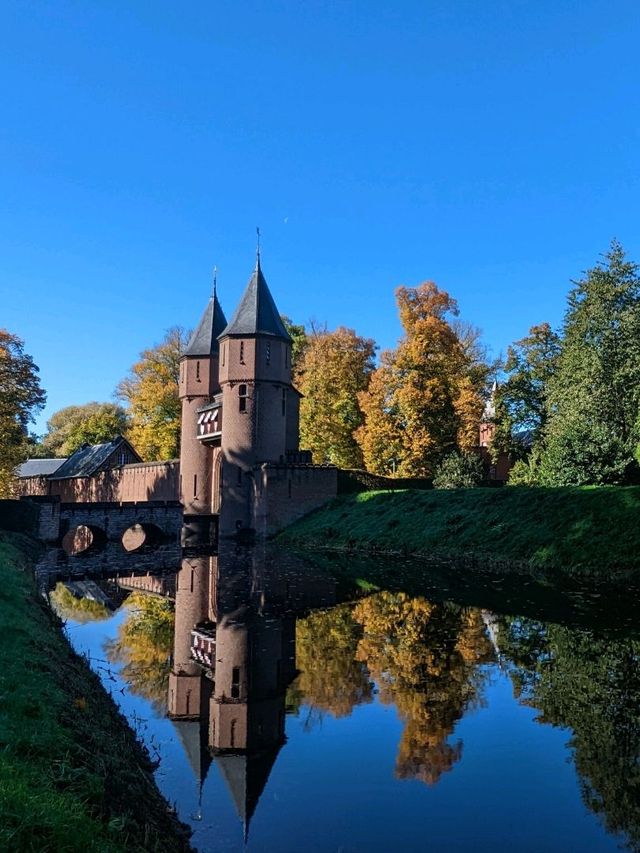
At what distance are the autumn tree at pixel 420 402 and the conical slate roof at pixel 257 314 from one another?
6504mm

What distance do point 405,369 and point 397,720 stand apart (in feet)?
102

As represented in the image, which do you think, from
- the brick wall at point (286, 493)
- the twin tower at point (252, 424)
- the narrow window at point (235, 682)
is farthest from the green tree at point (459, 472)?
the narrow window at point (235, 682)

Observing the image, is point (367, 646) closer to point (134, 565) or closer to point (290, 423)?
point (134, 565)

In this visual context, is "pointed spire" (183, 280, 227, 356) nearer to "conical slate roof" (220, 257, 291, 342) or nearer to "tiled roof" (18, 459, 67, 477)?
"conical slate roof" (220, 257, 291, 342)

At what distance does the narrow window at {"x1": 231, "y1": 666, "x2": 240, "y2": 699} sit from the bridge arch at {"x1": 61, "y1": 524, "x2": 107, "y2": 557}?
21221 millimetres

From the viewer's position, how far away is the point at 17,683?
6609mm

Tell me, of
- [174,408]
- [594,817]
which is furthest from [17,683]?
[174,408]

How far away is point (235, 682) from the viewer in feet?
31.0

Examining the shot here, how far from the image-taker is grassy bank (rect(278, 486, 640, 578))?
19.9m

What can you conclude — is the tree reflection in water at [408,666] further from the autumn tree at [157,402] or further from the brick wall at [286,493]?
the autumn tree at [157,402]

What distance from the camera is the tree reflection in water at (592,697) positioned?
5.95 meters

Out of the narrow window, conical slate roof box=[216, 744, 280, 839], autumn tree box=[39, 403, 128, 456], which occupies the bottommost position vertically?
conical slate roof box=[216, 744, 280, 839]

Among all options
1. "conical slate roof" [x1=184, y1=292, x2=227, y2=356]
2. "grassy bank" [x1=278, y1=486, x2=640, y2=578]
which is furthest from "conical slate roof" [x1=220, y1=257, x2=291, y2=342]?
"grassy bank" [x1=278, y1=486, x2=640, y2=578]

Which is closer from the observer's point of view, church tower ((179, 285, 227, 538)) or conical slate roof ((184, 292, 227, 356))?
church tower ((179, 285, 227, 538))
